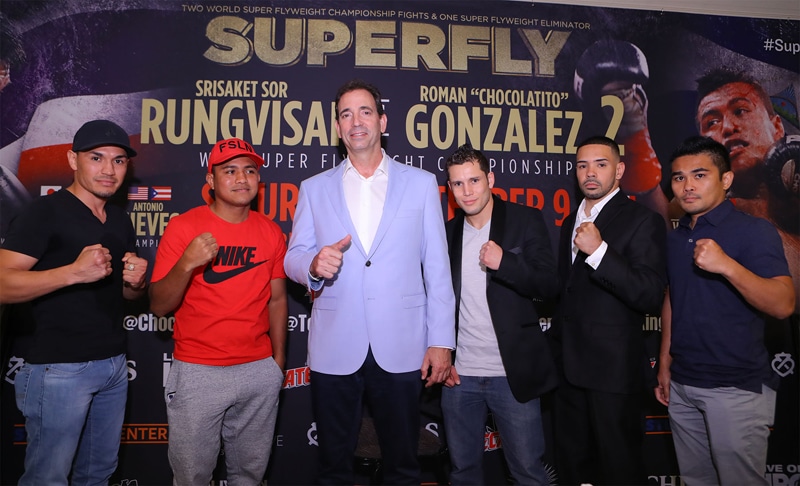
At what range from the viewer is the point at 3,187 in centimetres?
305

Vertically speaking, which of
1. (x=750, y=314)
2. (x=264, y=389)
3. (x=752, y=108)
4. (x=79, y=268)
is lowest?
(x=264, y=389)

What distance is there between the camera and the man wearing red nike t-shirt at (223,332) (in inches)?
86.7

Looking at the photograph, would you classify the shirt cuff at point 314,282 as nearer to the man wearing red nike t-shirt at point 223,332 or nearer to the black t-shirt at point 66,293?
the man wearing red nike t-shirt at point 223,332

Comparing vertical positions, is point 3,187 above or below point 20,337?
above

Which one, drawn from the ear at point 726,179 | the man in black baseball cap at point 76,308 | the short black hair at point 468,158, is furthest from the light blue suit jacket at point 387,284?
the ear at point 726,179

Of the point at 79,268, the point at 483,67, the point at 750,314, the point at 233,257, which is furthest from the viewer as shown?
the point at 483,67

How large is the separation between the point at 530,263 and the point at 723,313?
88 cm

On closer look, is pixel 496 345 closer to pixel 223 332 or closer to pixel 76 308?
pixel 223 332

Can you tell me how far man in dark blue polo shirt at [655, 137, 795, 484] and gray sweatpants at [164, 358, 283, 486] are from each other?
199 centimetres

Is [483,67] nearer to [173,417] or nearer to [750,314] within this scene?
[750,314]

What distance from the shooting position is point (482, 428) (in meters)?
2.37

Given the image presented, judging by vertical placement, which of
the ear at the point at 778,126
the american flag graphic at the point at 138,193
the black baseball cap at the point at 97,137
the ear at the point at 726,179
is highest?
the ear at the point at 778,126

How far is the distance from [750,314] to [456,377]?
136 centimetres

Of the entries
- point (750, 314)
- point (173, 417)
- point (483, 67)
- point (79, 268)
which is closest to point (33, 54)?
point (79, 268)
